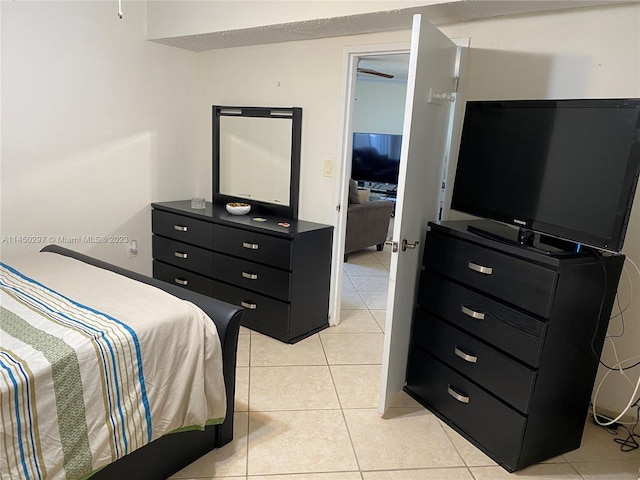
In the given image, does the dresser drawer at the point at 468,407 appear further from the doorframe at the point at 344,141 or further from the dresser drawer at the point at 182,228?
the dresser drawer at the point at 182,228

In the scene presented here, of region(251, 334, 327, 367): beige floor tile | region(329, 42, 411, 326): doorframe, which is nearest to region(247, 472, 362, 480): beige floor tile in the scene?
region(251, 334, 327, 367): beige floor tile

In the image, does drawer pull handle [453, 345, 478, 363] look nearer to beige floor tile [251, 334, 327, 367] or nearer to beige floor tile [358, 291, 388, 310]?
beige floor tile [251, 334, 327, 367]

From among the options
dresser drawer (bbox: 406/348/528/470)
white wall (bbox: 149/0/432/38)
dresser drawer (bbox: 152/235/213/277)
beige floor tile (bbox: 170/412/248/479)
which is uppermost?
white wall (bbox: 149/0/432/38)

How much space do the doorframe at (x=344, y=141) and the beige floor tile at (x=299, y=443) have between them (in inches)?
45.5

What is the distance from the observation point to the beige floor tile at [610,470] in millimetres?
2035

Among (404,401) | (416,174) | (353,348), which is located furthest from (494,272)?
(353,348)

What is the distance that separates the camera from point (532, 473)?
80.2 inches

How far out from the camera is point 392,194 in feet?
24.2

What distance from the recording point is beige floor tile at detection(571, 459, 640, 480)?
6.68 feet

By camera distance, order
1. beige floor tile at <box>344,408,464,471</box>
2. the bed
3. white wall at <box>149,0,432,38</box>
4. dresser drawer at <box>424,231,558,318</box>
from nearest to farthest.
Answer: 1. the bed
2. dresser drawer at <box>424,231,558,318</box>
3. beige floor tile at <box>344,408,464,471</box>
4. white wall at <box>149,0,432,38</box>

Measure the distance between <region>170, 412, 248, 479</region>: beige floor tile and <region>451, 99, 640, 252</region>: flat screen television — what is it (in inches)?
60.7

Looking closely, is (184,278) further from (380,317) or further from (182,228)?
(380,317)

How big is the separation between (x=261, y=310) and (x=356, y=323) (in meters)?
0.78

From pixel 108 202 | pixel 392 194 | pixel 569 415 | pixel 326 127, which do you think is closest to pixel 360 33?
pixel 326 127
